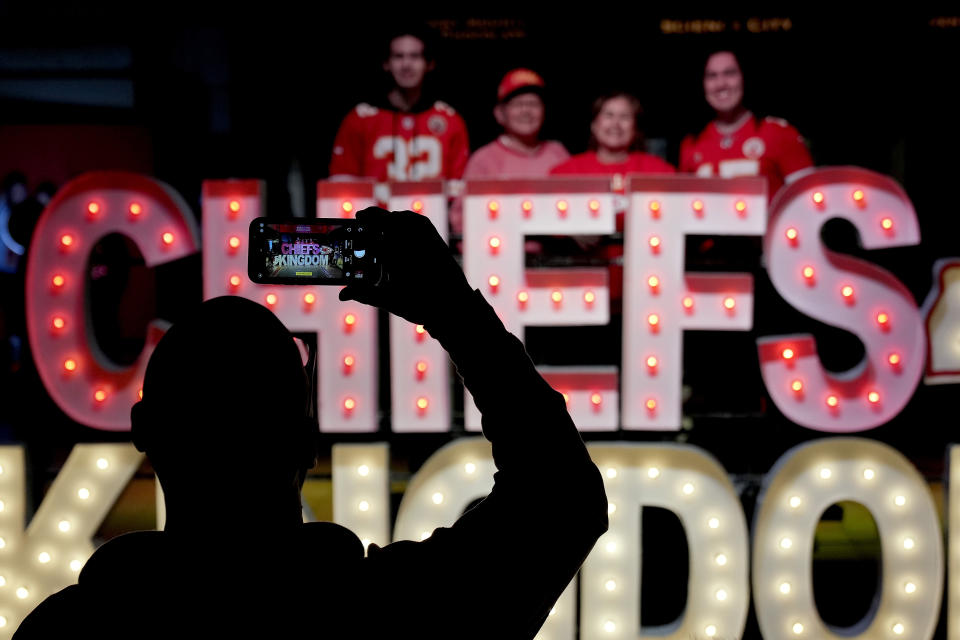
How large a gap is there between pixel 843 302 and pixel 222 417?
2.31 metres

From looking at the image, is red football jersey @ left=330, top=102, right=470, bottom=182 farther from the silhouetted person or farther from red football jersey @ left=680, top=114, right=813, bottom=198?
the silhouetted person

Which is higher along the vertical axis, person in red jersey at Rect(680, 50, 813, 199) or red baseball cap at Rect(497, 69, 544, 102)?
red baseball cap at Rect(497, 69, 544, 102)

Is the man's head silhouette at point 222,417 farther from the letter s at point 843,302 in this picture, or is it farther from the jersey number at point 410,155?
the jersey number at point 410,155

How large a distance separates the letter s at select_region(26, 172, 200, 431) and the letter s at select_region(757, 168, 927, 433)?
1.95 meters

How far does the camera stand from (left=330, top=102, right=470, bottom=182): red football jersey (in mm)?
4371

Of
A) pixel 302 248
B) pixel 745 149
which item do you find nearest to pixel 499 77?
pixel 745 149

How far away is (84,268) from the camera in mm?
2721

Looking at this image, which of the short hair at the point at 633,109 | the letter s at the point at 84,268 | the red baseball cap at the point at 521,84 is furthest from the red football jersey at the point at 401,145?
the letter s at the point at 84,268

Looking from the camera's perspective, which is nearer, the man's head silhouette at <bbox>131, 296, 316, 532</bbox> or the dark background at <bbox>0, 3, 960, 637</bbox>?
the man's head silhouette at <bbox>131, 296, 316, 532</bbox>

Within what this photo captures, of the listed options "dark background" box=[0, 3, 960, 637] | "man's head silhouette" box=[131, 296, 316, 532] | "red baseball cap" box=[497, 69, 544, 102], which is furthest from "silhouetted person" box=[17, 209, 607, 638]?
"dark background" box=[0, 3, 960, 637]

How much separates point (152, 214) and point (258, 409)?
2.06m

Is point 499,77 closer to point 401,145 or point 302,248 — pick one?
point 401,145

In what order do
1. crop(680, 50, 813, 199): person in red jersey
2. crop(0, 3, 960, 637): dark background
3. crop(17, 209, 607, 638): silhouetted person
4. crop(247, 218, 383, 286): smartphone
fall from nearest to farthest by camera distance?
1. crop(17, 209, 607, 638): silhouetted person
2. crop(247, 218, 383, 286): smartphone
3. crop(680, 50, 813, 199): person in red jersey
4. crop(0, 3, 960, 637): dark background

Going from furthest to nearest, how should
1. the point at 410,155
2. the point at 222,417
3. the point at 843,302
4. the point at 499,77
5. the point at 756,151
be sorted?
the point at 499,77
the point at 410,155
the point at 756,151
the point at 843,302
the point at 222,417
